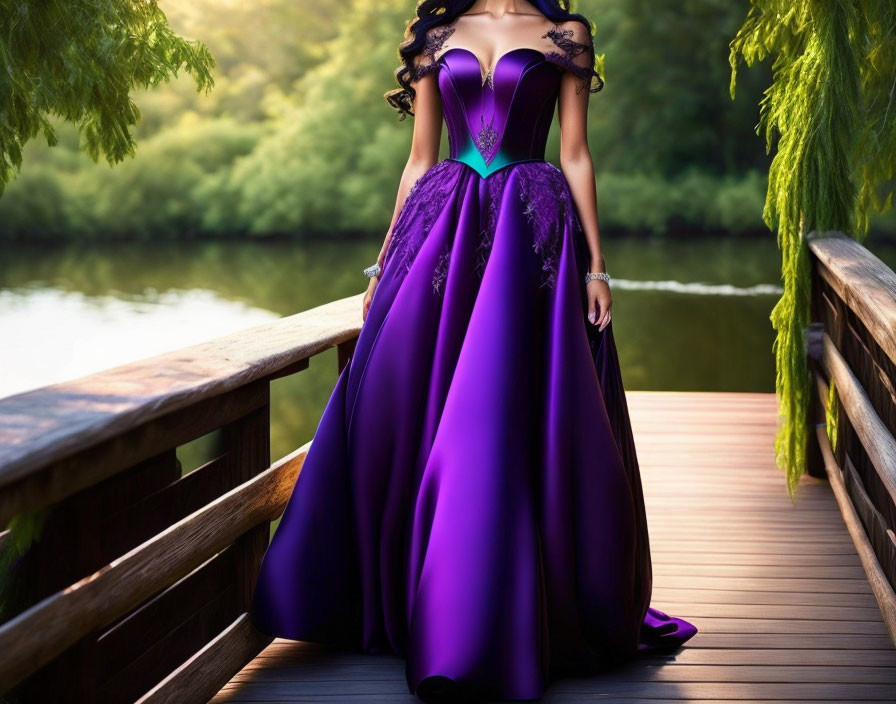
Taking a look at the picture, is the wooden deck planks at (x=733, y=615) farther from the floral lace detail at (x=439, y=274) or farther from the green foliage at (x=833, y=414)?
the floral lace detail at (x=439, y=274)

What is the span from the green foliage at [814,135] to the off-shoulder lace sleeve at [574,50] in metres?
1.56

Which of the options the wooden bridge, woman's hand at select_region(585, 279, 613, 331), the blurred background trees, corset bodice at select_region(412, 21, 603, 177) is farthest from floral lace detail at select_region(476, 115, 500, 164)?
the blurred background trees

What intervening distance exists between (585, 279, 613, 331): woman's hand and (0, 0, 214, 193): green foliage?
97.4 inches

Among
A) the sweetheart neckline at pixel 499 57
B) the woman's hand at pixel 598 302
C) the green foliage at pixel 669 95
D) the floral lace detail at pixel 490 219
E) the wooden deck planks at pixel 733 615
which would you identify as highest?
the green foliage at pixel 669 95

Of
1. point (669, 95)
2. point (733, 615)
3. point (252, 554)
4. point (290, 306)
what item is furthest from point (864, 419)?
point (669, 95)

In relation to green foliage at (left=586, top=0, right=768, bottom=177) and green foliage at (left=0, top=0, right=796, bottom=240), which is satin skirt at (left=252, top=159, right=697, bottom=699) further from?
green foliage at (left=0, top=0, right=796, bottom=240)

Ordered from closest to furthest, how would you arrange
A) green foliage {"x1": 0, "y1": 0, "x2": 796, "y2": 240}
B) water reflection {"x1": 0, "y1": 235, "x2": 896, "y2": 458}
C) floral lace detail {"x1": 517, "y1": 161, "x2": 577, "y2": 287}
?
floral lace detail {"x1": 517, "y1": 161, "x2": 577, "y2": 287}, water reflection {"x1": 0, "y1": 235, "x2": 896, "y2": 458}, green foliage {"x1": 0, "y1": 0, "x2": 796, "y2": 240}

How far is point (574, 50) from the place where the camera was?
8.34 feet

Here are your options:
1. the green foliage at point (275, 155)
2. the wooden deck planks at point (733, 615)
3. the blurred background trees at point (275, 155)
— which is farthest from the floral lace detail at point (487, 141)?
the blurred background trees at point (275, 155)

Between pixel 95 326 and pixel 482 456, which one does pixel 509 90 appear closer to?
pixel 482 456

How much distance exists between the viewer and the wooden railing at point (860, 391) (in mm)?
2707

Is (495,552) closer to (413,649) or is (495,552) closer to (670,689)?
(413,649)

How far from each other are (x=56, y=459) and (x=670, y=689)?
140 centimetres

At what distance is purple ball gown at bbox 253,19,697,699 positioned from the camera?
2.18m
